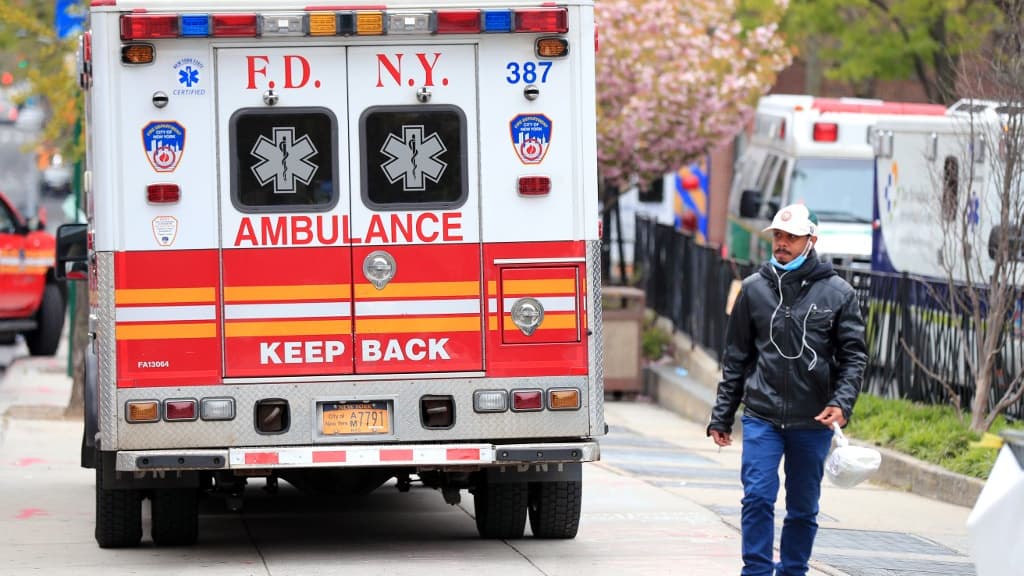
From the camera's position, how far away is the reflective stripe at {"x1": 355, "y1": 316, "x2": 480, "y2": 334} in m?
9.16

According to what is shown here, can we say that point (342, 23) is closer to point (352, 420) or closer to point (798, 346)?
point (352, 420)

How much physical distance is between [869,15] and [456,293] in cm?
1902

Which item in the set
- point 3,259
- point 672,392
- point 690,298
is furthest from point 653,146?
point 3,259

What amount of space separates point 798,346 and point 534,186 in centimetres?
187

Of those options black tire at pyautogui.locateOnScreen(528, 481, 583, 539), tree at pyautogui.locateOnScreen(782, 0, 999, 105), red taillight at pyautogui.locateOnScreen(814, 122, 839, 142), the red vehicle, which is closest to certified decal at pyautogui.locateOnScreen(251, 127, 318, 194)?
black tire at pyautogui.locateOnScreen(528, 481, 583, 539)

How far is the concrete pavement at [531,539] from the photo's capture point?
368 inches

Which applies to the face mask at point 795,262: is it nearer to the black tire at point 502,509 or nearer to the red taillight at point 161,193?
the black tire at point 502,509

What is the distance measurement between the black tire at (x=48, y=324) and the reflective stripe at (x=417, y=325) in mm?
12271

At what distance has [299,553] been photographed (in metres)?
9.71

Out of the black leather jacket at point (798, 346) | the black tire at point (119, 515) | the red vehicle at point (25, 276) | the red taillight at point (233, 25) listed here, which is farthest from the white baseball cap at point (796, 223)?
the red vehicle at point (25, 276)

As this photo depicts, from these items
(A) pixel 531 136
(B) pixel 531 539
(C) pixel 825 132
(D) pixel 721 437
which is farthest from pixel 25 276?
(D) pixel 721 437

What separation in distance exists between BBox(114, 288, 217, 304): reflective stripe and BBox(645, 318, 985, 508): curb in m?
5.37

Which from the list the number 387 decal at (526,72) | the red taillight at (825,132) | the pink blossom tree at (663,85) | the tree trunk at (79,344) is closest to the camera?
the number 387 decal at (526,72)

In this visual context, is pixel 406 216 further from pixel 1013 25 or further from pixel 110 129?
pixel 1013 25
